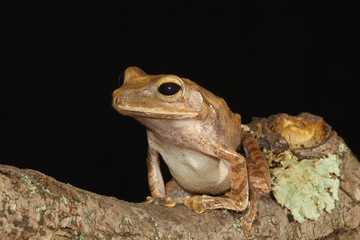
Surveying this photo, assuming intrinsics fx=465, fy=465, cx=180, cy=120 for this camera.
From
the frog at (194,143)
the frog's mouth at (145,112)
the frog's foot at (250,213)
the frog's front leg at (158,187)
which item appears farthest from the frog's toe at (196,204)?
the frog's mouth at (145,112)

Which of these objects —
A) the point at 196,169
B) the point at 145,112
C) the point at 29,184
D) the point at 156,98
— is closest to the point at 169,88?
the point at 156,98

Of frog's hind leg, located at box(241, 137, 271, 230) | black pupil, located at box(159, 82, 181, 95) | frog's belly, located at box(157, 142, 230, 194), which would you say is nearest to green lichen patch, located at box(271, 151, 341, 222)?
frog's hind leg, located at box(241, 137, 271, 230)

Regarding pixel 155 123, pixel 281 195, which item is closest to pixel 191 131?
pixel 155 123

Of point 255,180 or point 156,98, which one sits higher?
point 156,98

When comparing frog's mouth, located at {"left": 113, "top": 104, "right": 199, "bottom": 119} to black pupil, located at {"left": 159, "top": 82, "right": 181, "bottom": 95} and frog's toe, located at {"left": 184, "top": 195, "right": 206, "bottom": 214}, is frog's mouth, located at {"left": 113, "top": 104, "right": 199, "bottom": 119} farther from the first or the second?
frog's toe, located at {"left": 184, "top": 195, "right": 206, "bottom": 214}

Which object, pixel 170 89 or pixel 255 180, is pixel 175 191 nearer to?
pixel 255 180
